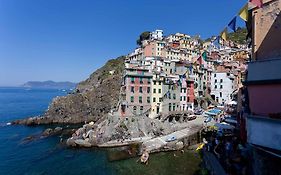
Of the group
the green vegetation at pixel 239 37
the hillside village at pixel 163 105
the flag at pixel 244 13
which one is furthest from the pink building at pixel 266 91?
the green vegetation at pixel 239 37

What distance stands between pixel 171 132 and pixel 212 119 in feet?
28.3

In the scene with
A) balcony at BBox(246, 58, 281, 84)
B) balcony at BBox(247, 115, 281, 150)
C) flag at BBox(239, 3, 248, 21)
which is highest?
flag at BBox(239, 3, 248, 21)

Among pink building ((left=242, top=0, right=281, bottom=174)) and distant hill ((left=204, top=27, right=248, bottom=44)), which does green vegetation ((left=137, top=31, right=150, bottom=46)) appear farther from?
pink building ((left=242, top=0, right=281, bottom=174))

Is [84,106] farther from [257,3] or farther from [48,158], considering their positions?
[257,3]

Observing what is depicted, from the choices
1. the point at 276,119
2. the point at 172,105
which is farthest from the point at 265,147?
the point at 172,105

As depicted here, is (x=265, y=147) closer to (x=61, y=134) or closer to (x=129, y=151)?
(x=129, y=151)

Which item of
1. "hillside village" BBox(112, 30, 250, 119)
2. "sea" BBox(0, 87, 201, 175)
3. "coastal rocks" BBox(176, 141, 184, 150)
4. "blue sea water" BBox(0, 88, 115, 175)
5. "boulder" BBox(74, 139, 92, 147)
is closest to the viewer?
"sea" BBox(0, 87, 201, 175)

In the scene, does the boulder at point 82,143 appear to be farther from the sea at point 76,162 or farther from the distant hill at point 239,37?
the distant hill at point 239,37

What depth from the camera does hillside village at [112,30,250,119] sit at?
46.1 m

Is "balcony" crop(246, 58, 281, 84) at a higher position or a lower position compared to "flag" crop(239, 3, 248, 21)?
lower

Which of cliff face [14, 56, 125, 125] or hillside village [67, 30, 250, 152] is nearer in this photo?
hillside village [67, 30, 250, 152]

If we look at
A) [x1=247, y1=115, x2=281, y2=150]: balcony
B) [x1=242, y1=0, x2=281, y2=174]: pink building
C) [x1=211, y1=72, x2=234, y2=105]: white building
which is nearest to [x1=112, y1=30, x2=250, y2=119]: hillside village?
[x1=211, y1=72, x2=234, y2=105]: white building

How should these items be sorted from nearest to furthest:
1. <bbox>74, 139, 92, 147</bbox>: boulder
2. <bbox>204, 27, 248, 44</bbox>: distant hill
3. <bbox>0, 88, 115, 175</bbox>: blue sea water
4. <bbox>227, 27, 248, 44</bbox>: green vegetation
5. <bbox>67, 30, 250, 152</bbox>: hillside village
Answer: <bbox>0, 88, 115, 175</bbox>: blue sea water → <bbox>74, 139, 92, 147</bbox>: boulder → <bbox>67, 30, 250, 152</bbox>: hillside village → <bbox>204, 27, 248, 44</bbox>: distant hill → <bbox>227, 27, 248, 44</bbox>: green vegetation

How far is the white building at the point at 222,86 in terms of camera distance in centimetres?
5828
